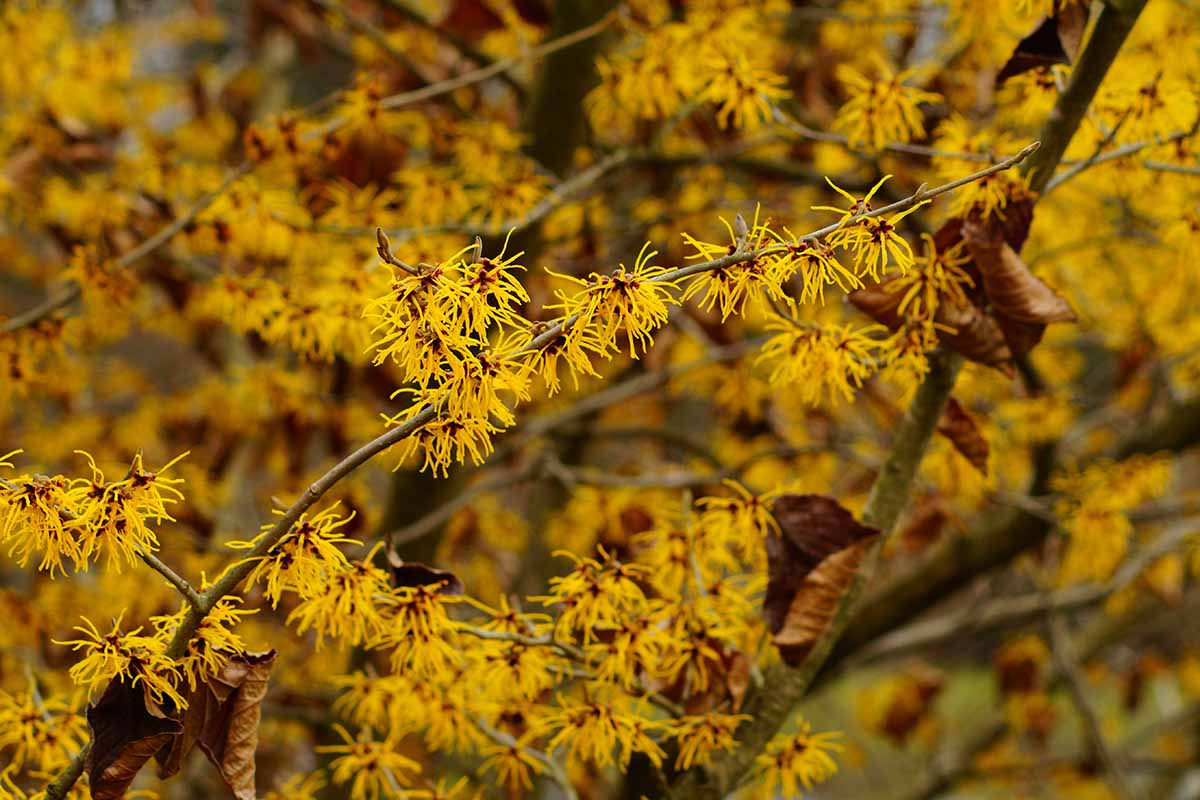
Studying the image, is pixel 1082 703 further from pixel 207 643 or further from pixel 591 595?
pixel 207 643

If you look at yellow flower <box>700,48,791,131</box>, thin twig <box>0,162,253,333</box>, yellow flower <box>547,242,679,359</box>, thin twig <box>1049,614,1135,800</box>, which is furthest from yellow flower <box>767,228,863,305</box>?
thin twig <box>1049,614,1135,800</box>

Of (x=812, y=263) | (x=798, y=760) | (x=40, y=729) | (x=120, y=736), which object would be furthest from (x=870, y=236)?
(x=40, y=729)

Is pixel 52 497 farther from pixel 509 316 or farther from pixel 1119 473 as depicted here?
pixel 1119 473

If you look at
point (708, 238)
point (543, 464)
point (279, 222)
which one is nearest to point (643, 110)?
point (279, 222)

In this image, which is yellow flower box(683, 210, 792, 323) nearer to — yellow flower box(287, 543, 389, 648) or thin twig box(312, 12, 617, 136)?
yellow flower box(287, 543, 389, 648)

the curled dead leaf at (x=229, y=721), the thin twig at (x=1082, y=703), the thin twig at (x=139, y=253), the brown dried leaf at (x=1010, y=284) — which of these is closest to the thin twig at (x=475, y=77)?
the thin twig at (x=139, y=253)

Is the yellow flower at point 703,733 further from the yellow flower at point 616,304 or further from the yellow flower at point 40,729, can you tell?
the yellow flower at point 40,729
